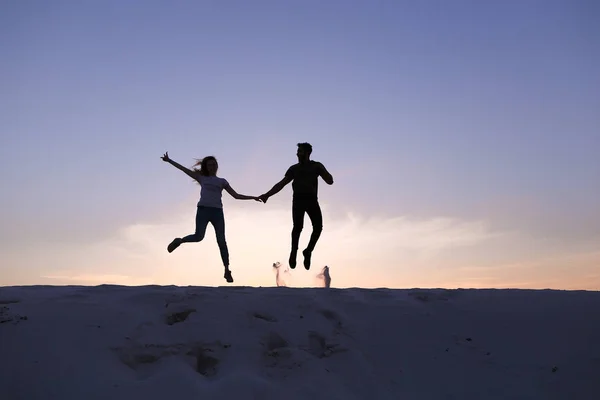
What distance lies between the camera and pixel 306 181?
9102mm

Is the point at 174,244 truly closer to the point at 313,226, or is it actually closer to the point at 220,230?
the point at 220,230

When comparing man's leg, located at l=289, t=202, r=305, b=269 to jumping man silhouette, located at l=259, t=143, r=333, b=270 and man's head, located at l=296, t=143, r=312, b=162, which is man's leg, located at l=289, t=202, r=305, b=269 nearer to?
jumping man silhouette, located at l=259, t=143, r=333, b=270

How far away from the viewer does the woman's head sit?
914cm

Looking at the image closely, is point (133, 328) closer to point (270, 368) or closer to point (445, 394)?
point (270, 368)

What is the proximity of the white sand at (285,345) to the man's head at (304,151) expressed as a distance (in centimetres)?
265

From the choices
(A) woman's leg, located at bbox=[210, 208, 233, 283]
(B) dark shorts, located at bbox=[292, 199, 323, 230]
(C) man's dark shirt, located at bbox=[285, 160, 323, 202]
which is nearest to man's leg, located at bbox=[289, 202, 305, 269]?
(B) dark shorts, located at bbox=[292, 199, 323, 230]

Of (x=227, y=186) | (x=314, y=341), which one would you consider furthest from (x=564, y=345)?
(x=227, y=186)

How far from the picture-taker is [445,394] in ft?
17.6

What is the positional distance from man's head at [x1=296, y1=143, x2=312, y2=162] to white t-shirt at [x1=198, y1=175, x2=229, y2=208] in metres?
1.34

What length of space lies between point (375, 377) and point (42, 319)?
3.30 m

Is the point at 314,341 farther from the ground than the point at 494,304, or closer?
closer

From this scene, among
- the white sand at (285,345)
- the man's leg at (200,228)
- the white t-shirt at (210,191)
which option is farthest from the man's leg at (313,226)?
the white sand at (285,345)

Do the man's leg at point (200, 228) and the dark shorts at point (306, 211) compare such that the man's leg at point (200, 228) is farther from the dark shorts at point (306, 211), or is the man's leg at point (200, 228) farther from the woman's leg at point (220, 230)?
the dark shorts at point (306, 211)

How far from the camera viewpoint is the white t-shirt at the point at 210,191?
892 cm
